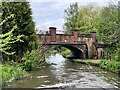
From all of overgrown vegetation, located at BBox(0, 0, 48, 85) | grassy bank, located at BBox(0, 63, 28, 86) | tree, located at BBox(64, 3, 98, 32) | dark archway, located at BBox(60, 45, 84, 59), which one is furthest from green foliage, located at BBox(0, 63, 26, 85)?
tree, located at BBox(64, 3, 98, 32)

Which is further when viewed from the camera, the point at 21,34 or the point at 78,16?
the point at 78,16

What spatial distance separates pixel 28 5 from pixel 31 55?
4310 millimetres

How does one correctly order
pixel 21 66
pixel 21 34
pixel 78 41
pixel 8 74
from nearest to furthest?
pixel 8 74, pixel 21 66, pixel 21 34, pixel 78 41

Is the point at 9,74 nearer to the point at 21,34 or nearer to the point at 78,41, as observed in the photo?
the point at 21,34

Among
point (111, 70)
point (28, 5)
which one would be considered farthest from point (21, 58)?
point (111, 70)

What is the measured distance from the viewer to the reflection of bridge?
31.1m

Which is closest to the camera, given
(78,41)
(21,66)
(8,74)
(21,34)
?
(8,74)

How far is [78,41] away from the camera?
34156mm

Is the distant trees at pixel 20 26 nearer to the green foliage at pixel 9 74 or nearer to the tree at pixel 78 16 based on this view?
the green foliage at pixel 9 74

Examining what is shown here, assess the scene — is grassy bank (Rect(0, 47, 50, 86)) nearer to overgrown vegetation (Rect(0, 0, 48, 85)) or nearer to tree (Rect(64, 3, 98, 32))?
overgrown vegetation (Rect(0, 0, 48, 85))

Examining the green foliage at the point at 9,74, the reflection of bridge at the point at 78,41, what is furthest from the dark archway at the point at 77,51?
the green foliage at the point at 9,74

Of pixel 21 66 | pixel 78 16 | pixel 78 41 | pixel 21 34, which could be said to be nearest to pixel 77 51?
pixel 78 41

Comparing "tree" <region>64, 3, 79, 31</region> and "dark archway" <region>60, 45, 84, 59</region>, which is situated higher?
"tree" <region>64, 3, 79, 31</region>

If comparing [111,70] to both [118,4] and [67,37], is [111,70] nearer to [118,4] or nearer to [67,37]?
[118,4]
